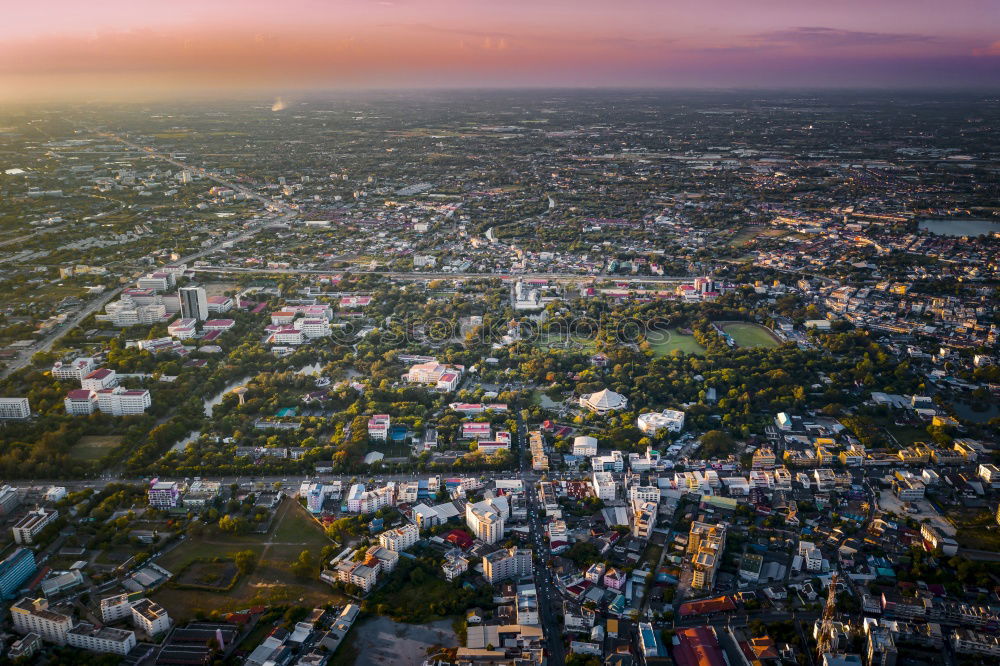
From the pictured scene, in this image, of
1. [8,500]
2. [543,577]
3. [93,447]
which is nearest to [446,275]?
[93,447]

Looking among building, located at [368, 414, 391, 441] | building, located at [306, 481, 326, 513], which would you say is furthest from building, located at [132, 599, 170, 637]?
building, located at [368, 414, 391, 441]

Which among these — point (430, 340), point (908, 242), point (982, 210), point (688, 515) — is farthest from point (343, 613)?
point (982, 210)

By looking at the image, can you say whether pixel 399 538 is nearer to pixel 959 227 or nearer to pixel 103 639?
pixel 103 639

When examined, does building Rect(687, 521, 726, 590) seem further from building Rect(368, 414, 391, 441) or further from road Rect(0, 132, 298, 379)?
road Rect(0, 132, 298, 379)

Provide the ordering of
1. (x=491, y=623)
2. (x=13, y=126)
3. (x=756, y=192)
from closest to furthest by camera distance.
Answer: (x=491, y=623)
(x=756, y=192)
(x=13, y=126)

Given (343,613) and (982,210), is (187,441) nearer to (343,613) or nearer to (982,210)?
(343,613)

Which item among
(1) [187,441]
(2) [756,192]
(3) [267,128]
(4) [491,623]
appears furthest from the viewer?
(3) [267,128]
